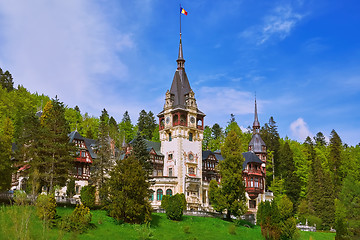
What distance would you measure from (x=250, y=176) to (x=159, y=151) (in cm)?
1853

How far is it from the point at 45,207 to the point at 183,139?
33401mm

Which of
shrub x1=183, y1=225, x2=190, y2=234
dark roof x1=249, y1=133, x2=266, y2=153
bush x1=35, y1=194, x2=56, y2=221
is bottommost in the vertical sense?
shrub x1=183, y1=225, x2=190, y2=234

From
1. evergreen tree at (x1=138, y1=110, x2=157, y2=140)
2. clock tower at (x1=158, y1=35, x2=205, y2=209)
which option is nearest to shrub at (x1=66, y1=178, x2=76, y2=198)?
clock tower at (x1=158, y1=35, x2=205, y2=209)

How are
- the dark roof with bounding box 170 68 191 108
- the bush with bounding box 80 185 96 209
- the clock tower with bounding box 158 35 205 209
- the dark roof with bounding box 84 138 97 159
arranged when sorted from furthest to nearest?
1. the dark roof with bounding box 170 68 191 108
2. the dark roof with bounding box 84 138 97 159
3. the clock tower with bounding box 158 35 205 209
4. the bush with bounding box 80 185 96 209

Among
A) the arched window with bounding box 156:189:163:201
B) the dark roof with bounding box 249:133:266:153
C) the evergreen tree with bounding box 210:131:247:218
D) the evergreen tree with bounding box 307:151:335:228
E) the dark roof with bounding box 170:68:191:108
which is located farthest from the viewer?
the dark roof with bounding box 249:133:266:153

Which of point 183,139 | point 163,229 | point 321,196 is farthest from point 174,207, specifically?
point 321,196

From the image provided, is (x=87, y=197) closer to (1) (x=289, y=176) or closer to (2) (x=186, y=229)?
(2) (x=186, y=229)

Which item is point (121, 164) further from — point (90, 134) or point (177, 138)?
point (90, 134)

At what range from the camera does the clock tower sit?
64812 mm

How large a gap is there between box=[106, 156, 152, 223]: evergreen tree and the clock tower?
62.2ft

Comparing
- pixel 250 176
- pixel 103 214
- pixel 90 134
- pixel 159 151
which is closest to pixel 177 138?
pixel 159 151

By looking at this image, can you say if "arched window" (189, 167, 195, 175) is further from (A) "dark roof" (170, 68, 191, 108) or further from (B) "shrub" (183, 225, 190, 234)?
(B) "shrub" (183, 225, 190, 234)

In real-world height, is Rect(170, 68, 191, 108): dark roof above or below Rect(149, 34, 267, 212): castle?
above

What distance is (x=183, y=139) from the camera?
66.8 m
